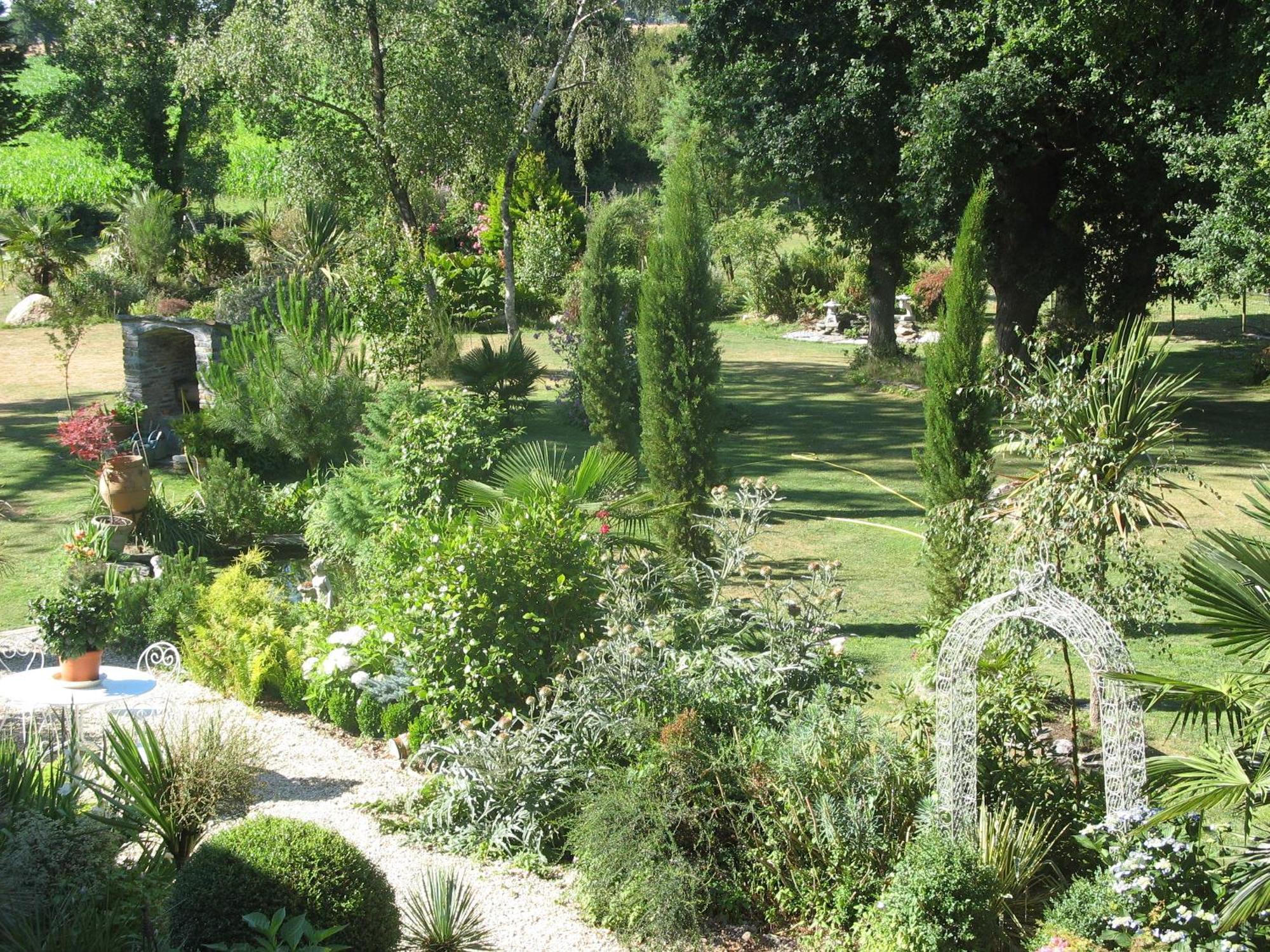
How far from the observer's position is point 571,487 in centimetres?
820

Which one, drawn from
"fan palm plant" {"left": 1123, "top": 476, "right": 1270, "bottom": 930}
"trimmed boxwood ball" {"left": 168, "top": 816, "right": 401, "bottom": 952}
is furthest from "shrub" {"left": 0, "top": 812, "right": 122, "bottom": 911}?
"fan palm plant" {"left": 1123, "top": 476, "right": 1270, "bottom": 930}

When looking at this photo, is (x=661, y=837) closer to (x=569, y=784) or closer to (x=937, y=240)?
(x=569, y=784)

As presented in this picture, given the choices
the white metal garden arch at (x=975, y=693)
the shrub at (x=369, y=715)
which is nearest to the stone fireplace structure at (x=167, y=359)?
the shrub at (x=369, y=715)

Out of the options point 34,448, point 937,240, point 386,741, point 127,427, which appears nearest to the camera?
point 386,741

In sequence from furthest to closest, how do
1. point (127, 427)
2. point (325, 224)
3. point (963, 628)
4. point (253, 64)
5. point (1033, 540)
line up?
A: point (325, 224) → point (253, 64) → point (127, 427) → point (1033, 540) → point (963, 628)

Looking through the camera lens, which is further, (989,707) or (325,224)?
(325,224)

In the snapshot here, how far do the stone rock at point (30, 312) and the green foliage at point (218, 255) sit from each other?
3562 millimetres

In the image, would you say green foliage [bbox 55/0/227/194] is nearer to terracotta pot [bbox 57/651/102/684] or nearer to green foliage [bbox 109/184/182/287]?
green foliage [bbox 109/184/182/287]

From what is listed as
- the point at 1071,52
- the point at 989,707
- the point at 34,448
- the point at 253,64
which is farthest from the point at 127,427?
the point at 1071,52

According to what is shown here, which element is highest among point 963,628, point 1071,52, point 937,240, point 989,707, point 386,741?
point 1071,52

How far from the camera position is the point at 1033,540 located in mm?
6762

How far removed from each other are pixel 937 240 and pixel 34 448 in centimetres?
1382

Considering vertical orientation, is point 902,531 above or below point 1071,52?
below

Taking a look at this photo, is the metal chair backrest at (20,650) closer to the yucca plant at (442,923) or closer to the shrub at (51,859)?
the shrub at (51,859)
